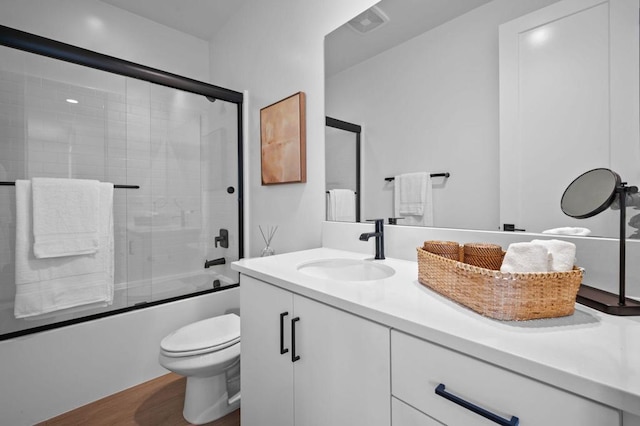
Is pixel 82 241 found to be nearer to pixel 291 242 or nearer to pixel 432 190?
pixel 291 242

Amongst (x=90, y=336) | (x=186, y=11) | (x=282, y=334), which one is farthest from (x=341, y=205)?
(x=186, y=11)

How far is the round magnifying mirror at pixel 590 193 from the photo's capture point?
69 cm

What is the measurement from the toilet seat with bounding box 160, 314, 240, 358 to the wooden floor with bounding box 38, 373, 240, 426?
1.29ft

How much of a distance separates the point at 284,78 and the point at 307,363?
1.65 metres

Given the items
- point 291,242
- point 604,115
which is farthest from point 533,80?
point 291,242

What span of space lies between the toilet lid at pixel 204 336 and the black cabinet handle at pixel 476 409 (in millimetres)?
1146

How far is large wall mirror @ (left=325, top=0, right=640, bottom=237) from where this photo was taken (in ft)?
2.51

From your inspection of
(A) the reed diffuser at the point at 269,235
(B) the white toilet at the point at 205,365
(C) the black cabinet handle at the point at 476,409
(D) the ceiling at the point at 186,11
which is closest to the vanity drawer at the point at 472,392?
(C) the black cabinet handle at the point at 476,409

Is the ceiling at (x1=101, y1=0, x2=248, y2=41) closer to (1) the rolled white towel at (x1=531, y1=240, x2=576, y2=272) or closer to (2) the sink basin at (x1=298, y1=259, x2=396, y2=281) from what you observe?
(2) the sink basin at (x1=298, y1=259, x2=396, y2=281)

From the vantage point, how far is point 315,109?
1.63 metres

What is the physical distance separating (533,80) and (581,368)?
0.83 meters

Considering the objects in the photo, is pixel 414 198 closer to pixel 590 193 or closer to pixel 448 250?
pixel 448 250

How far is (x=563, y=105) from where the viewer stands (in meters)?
0.83

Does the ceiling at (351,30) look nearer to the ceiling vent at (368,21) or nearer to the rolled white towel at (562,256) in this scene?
the ceiling vent at (368,21)
